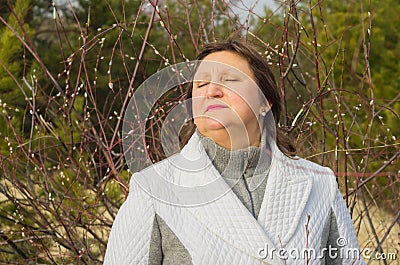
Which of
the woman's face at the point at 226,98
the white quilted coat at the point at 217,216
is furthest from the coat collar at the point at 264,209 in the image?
the woman's face at the point at 226,98

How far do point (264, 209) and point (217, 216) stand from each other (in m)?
0.14

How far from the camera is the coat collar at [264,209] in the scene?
5.13 ft

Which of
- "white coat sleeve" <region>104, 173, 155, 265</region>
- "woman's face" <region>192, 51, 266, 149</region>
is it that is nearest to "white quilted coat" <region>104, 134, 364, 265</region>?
"white coat sleeve" <region>104, 173, 155, 265</region>

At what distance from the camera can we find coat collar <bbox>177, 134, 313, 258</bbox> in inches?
61.6

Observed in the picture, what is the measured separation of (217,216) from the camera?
5.15ft

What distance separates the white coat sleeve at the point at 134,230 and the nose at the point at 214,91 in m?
0.26

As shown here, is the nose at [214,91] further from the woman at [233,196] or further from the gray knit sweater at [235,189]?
the gray knit sweater at [235,189]

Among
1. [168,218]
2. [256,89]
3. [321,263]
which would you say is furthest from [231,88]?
[321,263]

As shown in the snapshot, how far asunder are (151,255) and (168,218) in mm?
90

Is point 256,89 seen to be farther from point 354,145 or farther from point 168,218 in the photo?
point 354,145

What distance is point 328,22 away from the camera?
7.62m

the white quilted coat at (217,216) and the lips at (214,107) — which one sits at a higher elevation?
the lips at (214,107)

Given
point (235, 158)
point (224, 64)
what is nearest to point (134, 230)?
point (235, 158)

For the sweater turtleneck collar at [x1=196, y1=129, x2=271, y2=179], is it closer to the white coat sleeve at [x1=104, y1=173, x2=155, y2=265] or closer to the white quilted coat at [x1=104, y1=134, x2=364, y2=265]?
the white quilted coat at [x1=104, y1=134, x2=364, y2=265]
